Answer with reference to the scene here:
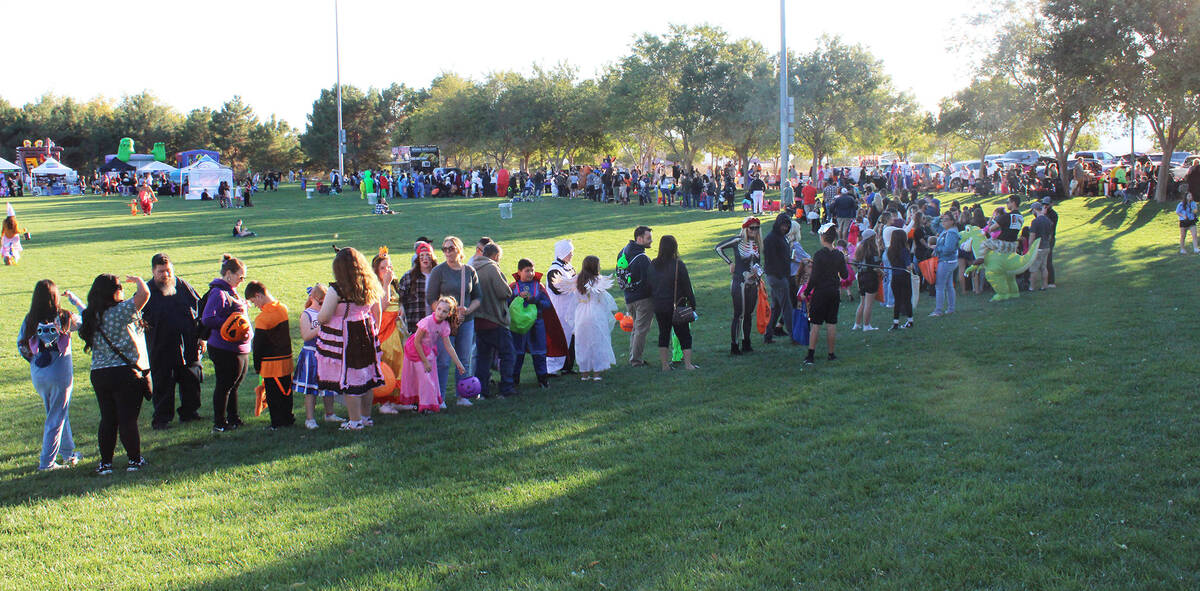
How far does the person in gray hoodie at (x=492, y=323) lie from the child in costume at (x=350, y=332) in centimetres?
117

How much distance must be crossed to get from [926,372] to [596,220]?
20.9 m

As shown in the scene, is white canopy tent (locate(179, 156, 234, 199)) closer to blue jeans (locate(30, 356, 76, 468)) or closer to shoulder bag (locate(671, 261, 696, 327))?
shoulder bag (locate(671, 261, 696, 327))

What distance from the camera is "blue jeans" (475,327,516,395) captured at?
8.32 meters

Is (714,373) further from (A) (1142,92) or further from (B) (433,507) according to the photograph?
(A) (1142,92)

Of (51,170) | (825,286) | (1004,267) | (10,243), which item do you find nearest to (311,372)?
(825,286)

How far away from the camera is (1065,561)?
4.42 m

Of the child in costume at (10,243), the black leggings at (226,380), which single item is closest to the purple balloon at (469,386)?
the black leggings at (226,380)

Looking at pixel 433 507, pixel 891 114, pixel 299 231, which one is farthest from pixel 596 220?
pixel 891 114

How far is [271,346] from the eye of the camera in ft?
23.9

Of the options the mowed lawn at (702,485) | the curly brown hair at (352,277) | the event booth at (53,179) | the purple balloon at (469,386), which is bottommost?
the mowed lawn at (702,485)

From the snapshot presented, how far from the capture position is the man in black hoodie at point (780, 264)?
10305 mm

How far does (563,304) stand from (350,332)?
10.4 feet

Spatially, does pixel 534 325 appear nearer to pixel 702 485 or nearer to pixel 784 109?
pixel 702 485

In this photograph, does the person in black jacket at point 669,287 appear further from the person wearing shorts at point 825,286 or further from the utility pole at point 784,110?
the utility pole at point 784,110
